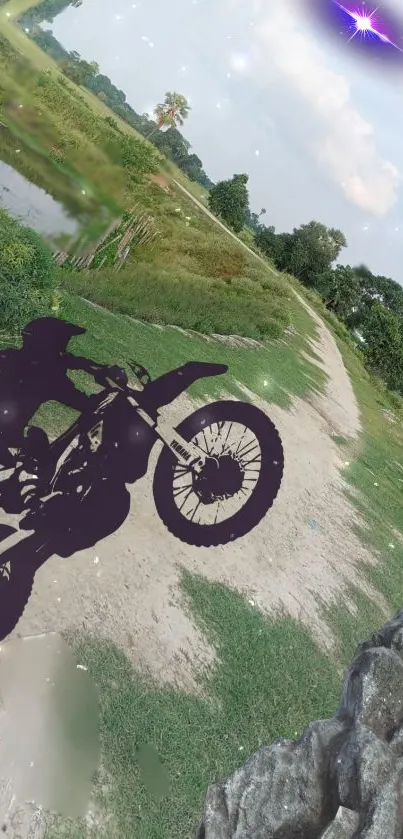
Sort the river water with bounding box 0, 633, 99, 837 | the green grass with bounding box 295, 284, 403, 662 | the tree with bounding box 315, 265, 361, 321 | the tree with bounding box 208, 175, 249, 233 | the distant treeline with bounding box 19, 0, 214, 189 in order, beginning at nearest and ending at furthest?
the river water with bounding box 0, 633, 99, 837, the green grass with bounding box 295, 284, 403, 662, the distant treeline with bounding box 19, 0, 214, 189, the tree with bounding box 208, 175, 249, 233, the tree with bounding box 315, 265, 361, 321

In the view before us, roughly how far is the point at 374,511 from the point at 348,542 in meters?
1.78

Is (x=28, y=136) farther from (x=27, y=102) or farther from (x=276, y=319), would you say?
(x=276, y=319)

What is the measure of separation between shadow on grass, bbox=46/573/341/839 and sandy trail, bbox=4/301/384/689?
0.21 metres

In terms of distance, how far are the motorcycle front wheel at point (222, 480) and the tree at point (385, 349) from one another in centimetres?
1984

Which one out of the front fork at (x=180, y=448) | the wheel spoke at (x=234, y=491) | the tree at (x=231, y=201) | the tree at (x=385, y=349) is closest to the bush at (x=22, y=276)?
the front fork at (x=180, y=448)

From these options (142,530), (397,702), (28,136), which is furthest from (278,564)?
(28,136)

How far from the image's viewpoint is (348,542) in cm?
874

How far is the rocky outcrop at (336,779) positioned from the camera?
6.00 feet

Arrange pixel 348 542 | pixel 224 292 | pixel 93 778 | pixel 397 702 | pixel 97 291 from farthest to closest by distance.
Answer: pixel 224 292, pixel 97 291, pixel 348 542, pixel 93 778, pixel 397 702

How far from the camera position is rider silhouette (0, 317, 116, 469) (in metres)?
6.34

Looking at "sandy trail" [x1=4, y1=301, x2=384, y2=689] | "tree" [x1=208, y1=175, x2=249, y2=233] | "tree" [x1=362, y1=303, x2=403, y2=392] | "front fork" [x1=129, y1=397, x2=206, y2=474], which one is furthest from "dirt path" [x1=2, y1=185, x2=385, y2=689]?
"tree" [x1=208, y1=175, x2=249, y2=233]

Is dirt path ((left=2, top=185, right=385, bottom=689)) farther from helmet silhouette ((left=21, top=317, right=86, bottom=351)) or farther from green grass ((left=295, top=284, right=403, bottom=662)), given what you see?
helmet silhouette ((left=21, top=317, right=86, bottom=351))

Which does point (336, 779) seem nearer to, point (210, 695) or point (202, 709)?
point (202, 709)

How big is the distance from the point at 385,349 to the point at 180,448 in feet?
70.4
